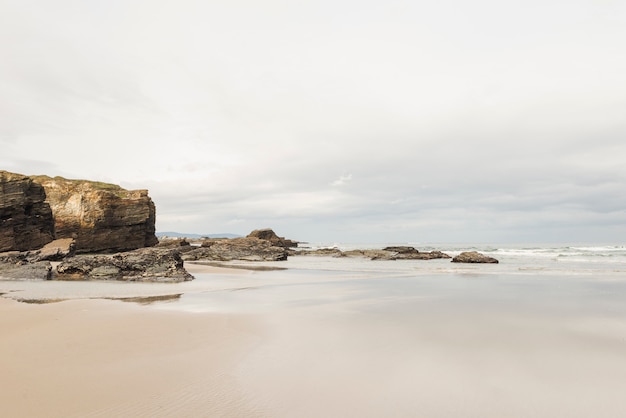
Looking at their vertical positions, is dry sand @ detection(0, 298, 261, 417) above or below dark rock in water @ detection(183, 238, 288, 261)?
below

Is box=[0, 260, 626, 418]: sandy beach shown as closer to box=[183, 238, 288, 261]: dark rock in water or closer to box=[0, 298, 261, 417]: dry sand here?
box=[0, 298, 261, 417]: dry sand

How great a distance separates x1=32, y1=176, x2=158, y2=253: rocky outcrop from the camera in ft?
107

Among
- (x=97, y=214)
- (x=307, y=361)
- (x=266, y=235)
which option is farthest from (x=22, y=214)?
(x=266, y=235)

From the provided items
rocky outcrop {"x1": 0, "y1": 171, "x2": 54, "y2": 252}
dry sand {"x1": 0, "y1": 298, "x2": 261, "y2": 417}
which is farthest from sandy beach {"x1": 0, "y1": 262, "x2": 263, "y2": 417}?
rocky outcrop {"x1": 0, "y1": 171, "x2": 54, "y2": 252}

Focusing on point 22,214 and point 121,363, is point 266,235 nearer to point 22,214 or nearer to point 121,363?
point 22,214

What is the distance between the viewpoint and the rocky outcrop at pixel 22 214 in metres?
24.0

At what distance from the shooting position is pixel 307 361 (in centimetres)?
505

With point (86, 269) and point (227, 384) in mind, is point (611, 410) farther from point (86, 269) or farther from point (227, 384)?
point (86, 269)

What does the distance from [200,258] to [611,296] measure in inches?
1230

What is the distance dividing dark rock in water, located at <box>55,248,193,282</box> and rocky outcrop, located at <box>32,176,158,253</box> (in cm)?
1889

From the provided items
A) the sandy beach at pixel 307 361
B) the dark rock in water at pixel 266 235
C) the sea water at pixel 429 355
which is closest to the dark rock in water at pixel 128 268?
the sea water at pixel 429 355

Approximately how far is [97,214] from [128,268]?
2027cm

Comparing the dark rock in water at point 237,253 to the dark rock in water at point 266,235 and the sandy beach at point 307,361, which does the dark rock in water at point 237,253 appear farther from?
the sandy beach at point 307,361

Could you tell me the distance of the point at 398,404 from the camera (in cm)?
374
